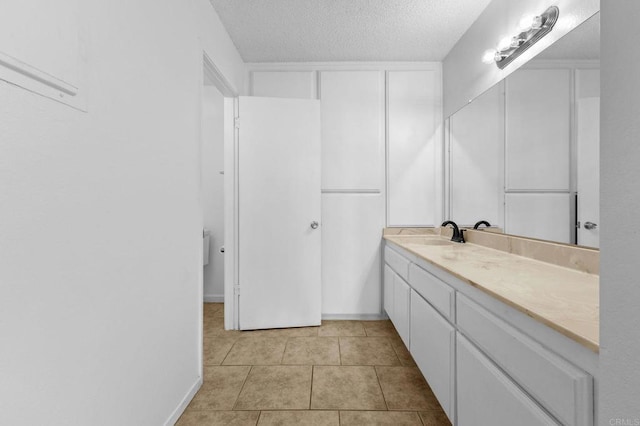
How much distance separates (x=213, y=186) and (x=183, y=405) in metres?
2.37

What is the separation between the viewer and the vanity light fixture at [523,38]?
61.7 inches

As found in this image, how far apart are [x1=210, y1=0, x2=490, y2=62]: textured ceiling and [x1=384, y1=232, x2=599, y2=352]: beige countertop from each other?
1756 mm

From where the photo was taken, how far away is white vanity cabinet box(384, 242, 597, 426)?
2.41 ft

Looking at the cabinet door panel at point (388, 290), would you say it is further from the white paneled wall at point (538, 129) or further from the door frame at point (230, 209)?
the door frame at point (230, 209)

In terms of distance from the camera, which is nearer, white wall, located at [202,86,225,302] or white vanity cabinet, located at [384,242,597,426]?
white vanity cabinet, located at [384,242,597,426]

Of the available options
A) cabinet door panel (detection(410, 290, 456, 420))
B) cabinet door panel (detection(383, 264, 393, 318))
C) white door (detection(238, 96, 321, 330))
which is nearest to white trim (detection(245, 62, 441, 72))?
white door (detection(238, 96, 321, 330))

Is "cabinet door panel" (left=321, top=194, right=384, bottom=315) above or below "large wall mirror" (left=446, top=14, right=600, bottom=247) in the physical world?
below

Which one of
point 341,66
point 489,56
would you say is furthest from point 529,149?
point 341,66

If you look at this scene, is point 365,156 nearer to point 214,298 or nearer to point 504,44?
point 504,44

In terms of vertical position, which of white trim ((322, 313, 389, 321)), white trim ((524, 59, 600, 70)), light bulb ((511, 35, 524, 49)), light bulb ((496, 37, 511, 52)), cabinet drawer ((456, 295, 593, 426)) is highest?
light bulb ((496, 37, 511, 52))

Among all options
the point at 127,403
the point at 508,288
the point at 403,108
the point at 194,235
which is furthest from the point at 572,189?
the point at 127,403

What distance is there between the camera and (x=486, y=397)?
3.50 feet

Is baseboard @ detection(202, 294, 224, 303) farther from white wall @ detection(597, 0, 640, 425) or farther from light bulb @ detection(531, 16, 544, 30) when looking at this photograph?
light bulb @ detection(531, 16, 544, 30)

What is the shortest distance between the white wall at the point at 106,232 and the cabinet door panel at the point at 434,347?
1.33 meters
